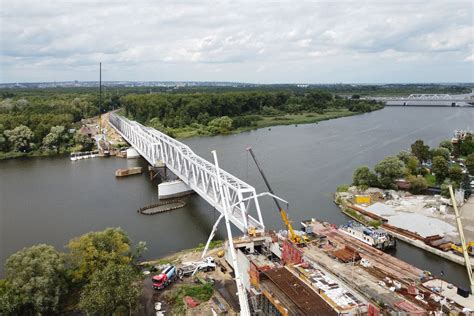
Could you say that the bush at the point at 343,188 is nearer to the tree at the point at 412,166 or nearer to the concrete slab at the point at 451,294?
the tree at the point at 412,166

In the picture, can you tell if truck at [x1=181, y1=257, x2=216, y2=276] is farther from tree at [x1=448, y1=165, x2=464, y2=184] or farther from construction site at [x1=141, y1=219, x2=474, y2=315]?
tree at [x1=448, y1=165, x2=464, y2=184]

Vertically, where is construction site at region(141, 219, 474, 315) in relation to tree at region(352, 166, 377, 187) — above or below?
below

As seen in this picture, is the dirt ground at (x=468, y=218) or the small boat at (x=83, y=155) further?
the small boat at (x=83, y=155)

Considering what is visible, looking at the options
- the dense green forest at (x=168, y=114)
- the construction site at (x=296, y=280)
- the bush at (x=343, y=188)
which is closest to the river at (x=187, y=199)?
the bush at (x=343, y=188)

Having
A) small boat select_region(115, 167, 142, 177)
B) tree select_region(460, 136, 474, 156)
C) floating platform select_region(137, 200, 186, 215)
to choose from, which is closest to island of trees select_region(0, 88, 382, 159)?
small boat select_region(115, 167, 142, 177)

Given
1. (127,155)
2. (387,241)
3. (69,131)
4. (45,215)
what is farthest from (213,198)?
(69,131)

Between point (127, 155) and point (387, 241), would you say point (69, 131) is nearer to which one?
point (127, 155)
